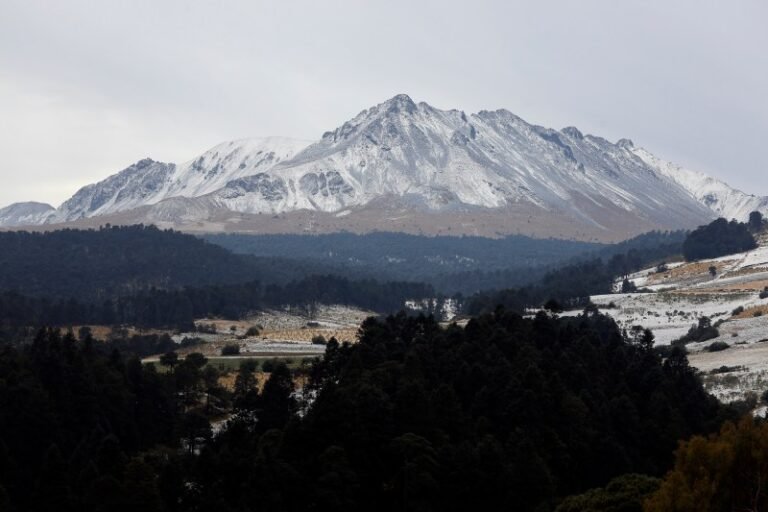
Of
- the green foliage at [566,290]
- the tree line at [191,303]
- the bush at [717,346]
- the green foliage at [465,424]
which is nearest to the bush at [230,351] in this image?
the tree line at [191,303]

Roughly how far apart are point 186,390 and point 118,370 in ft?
20.5

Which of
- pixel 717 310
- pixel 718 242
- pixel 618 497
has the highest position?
pixel 718 242

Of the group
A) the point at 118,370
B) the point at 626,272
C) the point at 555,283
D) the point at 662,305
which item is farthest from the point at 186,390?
the point at 626,272

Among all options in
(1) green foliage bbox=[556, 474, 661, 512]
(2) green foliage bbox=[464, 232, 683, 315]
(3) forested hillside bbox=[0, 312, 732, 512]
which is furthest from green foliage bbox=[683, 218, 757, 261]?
(1) green foliage bbox=[556, 474, 661, 512]

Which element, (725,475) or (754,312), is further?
(754,312)

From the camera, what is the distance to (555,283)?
175 metres

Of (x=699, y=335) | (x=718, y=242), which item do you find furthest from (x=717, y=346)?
(x=718, y=242)

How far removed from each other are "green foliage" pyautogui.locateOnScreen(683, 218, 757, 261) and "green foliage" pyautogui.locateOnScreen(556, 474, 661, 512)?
15020cm

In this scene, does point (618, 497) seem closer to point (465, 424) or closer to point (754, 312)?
point (465, 424)

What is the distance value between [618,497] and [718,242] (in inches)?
6189

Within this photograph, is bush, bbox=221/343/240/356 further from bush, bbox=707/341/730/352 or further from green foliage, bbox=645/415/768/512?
green foliage, bbox=645/415/768/512

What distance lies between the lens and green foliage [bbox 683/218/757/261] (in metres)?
182

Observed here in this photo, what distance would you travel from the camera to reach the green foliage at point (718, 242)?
182 meters

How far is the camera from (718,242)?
7269 inches
